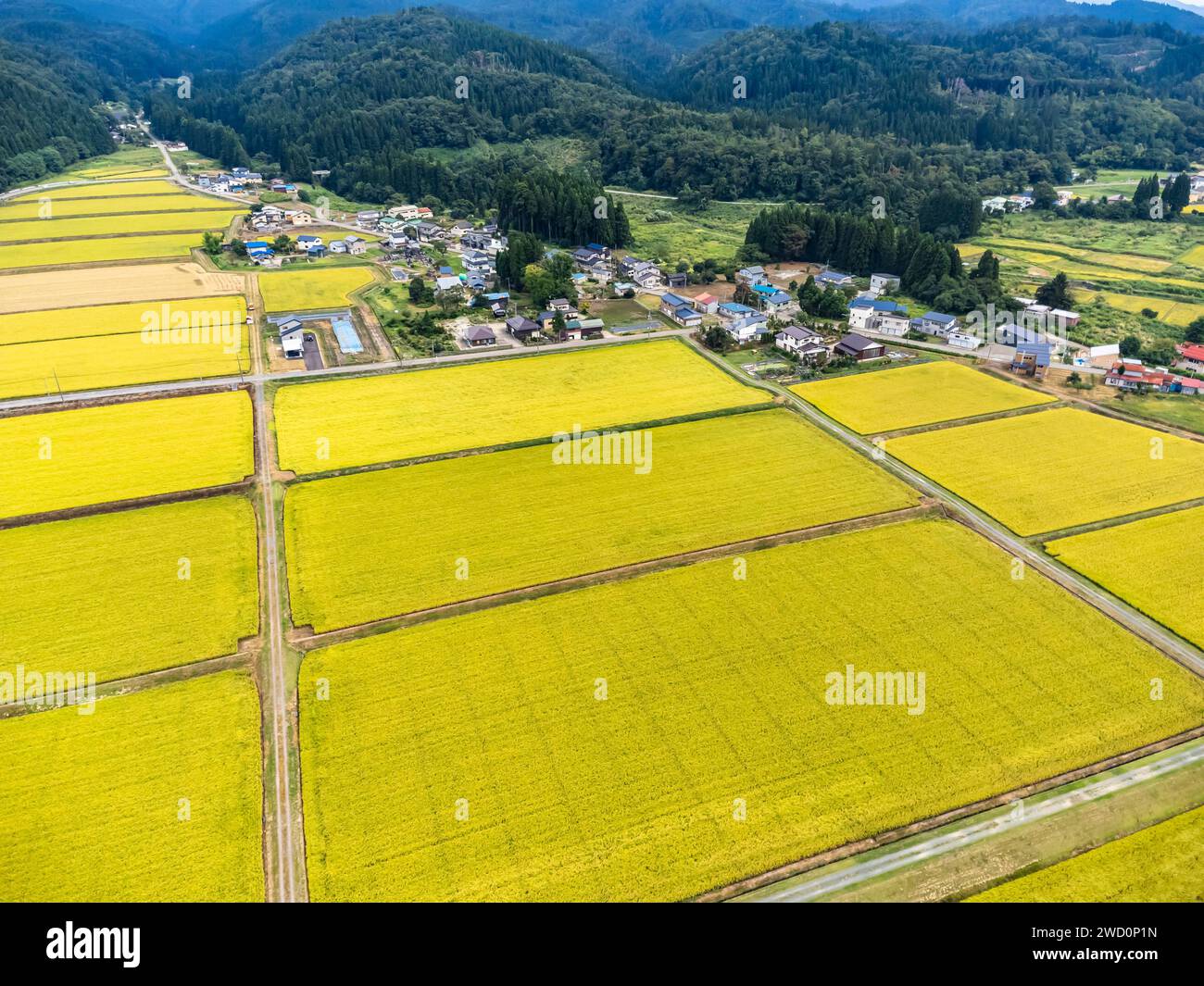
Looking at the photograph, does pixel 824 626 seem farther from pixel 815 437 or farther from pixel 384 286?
pixel 384 286

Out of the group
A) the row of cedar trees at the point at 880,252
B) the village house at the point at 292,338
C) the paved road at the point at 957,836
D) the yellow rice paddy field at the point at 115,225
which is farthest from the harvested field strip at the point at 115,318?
the paved road at the point at 957,836

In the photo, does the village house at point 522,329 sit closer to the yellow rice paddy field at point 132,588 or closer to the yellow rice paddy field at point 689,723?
the yellow rice paddy field at point 132,588

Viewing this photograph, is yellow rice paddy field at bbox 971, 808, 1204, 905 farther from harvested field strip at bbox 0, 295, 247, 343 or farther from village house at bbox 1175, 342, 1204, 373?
harvested field strip at bbox 0, 295, 247, 343

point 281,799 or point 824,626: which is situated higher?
point 824,626

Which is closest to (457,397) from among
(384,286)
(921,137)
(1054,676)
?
(384,286)

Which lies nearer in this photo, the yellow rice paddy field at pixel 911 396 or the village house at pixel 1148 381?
the yellow rice paddy field at pixel 911 396

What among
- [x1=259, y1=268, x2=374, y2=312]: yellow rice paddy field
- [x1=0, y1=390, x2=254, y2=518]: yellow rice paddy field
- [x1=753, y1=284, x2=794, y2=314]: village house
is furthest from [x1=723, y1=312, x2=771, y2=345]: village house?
[x1=0, y1=390, x2=254, y2=518]: yellow rice paddy field

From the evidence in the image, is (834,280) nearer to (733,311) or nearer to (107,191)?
(733,311)
